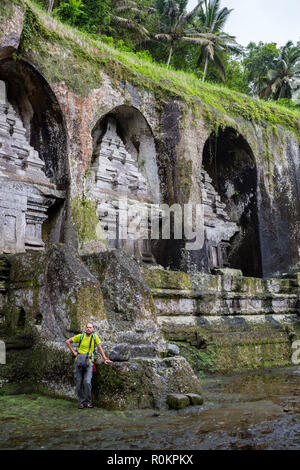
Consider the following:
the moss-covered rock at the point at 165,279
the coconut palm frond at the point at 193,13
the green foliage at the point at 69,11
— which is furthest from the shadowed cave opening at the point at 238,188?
the coconut palm frond at the point at 193,13

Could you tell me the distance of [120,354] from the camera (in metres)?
4.05

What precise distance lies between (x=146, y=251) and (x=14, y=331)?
5.14 meters

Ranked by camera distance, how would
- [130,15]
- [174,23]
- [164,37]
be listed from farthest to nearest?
[174,23], [164,37], [130,15]

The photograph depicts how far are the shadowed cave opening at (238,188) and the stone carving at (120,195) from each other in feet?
7.78

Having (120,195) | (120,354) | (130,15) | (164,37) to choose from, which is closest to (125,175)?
(120,195)

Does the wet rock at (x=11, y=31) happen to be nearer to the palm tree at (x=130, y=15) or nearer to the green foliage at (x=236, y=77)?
the palm tree at (x=130, y=15)

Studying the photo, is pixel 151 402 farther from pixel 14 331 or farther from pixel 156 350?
pixel 14 331

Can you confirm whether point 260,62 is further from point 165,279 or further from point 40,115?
point 165,279

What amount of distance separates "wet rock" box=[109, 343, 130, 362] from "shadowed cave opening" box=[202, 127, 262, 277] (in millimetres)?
7770

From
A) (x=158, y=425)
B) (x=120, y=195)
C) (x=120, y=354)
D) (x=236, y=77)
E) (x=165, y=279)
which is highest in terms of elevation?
(x=236, y=77)

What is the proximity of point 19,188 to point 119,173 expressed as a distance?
8.34 ft

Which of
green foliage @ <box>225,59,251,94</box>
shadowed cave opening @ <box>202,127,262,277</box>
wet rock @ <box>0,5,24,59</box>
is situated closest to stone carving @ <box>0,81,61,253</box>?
wet rock @ <box>0,5,24,59</box>

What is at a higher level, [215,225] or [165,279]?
[215,225]

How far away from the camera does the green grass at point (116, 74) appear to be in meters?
8.34
